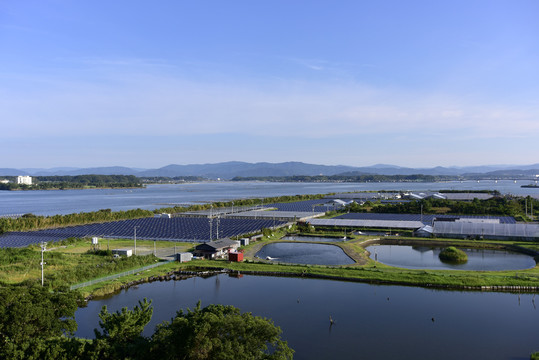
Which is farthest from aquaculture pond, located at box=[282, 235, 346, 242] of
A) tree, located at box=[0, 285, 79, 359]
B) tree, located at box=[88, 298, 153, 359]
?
tree, located at box=[88, 298, 153, 359]

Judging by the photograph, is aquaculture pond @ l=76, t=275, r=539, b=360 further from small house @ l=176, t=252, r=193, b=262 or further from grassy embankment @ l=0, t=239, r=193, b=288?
small house @ l=176, t=252, r=193, b=262

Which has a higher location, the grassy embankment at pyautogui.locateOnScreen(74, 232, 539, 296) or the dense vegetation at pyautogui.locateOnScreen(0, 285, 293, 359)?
the dense vegetation at pyautogui.locateOnScreen(0, 285, 293, 359)

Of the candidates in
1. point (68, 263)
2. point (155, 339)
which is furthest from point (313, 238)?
point (155, 339)

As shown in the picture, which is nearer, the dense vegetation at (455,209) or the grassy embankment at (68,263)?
the grassy embankment at (68,263)

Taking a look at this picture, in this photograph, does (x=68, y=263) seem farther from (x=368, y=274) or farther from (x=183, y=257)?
(x=368, y=274)

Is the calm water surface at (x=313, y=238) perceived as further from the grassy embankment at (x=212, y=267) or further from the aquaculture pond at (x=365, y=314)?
the aquaculture pond at (x=365, y=314)

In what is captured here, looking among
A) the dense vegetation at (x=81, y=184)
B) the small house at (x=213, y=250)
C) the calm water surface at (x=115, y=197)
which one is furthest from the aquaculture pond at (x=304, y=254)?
the dense vegetation at (x=81, y=184)
